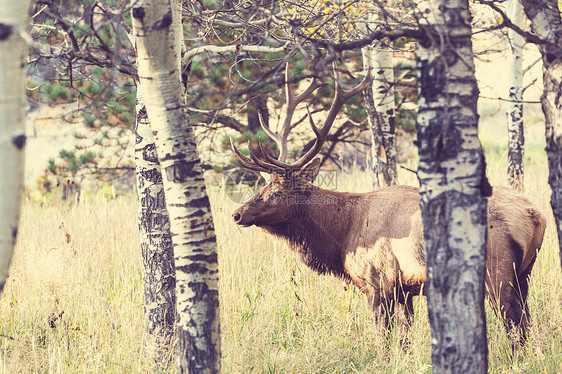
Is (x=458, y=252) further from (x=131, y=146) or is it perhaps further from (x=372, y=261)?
(x=131, y=146)

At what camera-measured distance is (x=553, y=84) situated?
270cm

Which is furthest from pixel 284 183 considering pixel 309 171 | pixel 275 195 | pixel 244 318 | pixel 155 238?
pixel 155 238

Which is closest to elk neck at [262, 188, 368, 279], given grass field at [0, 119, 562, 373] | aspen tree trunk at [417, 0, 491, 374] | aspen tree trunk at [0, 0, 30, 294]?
grass field at [0, 119, 562, 373]

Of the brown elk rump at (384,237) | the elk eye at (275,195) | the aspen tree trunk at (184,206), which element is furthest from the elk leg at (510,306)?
the aspen tree trunk at (184,206)

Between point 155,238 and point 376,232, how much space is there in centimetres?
187

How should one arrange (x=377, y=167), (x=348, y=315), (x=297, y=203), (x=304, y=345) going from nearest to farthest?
(x=304, y=345) → (x=348, y=315) → (x=297, y=203) → (x=377, y=167)

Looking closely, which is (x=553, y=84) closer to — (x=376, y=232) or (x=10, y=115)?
(x=376, y=232)

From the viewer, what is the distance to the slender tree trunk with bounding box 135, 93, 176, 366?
12.9 ft

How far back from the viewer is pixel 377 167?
22.5ft

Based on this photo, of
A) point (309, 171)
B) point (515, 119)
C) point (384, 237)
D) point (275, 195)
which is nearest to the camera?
point (384, 237)

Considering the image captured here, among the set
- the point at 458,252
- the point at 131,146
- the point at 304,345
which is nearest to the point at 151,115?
the point at 458,252

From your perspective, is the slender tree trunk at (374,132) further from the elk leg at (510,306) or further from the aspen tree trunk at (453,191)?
the aspen tree trunk at (453,191)

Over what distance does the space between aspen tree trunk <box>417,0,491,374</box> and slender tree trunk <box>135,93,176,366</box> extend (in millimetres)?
2121

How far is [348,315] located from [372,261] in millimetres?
498
